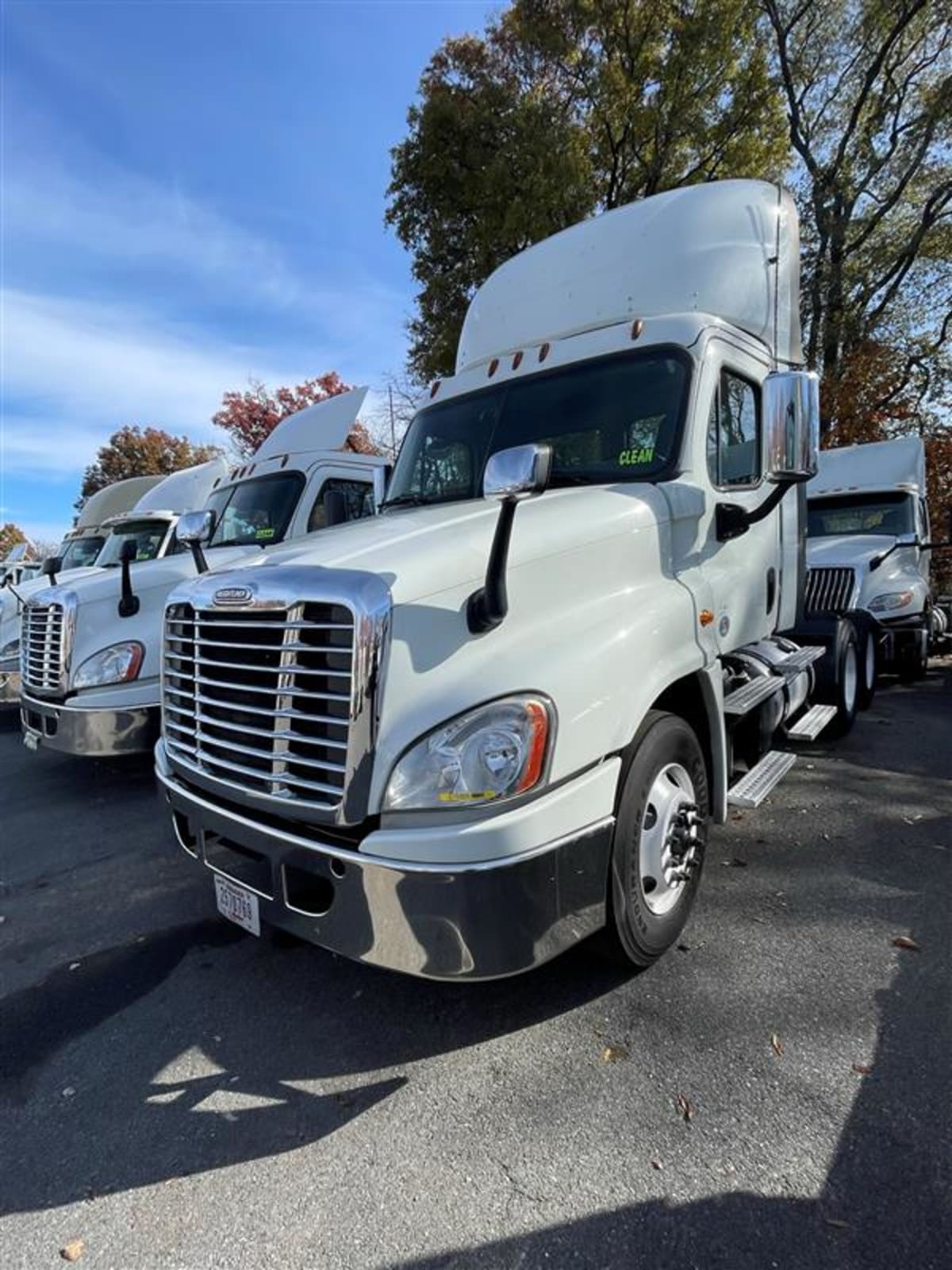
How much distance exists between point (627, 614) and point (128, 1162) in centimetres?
246

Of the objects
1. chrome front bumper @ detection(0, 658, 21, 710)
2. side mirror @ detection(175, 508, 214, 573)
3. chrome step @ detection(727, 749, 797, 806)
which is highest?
side mirror @ detection(175, 508, 214, 573)

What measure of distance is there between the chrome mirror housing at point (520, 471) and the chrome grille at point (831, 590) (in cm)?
679

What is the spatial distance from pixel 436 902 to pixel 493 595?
0.97 m

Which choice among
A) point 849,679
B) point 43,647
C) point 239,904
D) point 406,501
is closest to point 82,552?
point 43,647

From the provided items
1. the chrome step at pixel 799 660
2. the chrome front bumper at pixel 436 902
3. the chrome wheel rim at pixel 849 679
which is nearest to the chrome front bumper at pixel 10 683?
the chrome front bumper at pixel 436 902

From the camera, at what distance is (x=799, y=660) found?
15.6 feet

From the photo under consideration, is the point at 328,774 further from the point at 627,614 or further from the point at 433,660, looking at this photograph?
the point at 627,614

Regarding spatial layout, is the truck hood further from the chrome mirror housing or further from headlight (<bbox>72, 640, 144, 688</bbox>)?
headlight (<bbox>72, 640, 144, 688</bbox>)

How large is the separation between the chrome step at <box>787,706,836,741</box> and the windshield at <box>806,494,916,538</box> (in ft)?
13.9

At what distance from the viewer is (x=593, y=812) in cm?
232

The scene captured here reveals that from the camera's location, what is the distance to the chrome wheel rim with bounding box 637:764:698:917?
2.79 metres

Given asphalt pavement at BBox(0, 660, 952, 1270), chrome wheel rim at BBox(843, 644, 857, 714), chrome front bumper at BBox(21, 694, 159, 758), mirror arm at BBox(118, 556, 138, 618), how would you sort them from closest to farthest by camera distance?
asphalt pavement at BBox(0, 660, 952, 1270) < chrome front bumper at BBox(21, 694, 159, 758) < mirror arm at BBox(118, 556, 138, 618) < chrome wheel rim at BBox(843, 644, 857, 714)

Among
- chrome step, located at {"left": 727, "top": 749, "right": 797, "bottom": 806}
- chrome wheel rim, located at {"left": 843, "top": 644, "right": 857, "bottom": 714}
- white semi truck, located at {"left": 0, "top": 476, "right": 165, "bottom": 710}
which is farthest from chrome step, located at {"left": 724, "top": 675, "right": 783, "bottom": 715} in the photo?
white semi truck, located at {"left": 0, "top": 476, "right": 165, "bottom": 710}

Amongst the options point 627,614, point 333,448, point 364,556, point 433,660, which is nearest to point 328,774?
point 433,660
